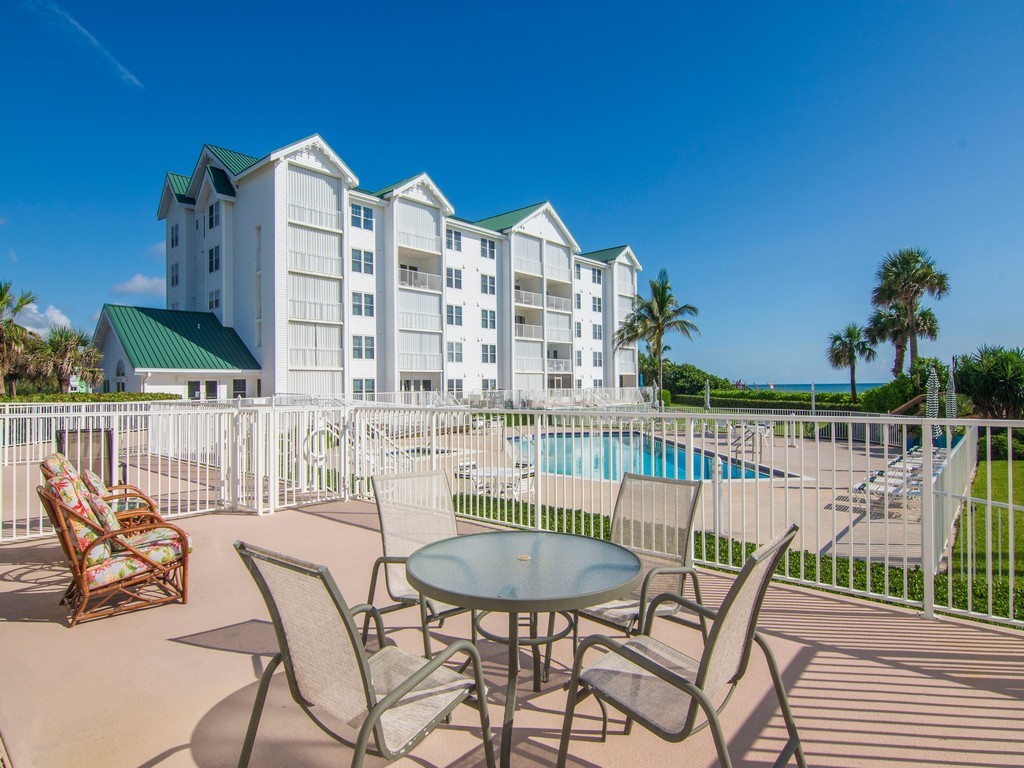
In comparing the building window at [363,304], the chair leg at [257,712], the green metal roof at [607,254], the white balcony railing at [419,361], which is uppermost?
the green metal roof at [607,254]

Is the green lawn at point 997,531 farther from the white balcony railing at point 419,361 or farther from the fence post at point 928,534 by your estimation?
the white balcony railing at point 419,361

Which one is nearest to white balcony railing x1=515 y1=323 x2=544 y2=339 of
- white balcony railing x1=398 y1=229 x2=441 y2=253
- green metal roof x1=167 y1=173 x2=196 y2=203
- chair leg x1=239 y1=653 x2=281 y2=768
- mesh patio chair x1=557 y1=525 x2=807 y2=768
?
white balcony railing x1=398 y1=229 x2=441 y2=253

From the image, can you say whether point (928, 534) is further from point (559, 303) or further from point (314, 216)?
point (559, 303)

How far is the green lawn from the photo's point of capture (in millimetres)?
4617

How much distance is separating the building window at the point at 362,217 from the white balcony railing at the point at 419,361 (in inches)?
281

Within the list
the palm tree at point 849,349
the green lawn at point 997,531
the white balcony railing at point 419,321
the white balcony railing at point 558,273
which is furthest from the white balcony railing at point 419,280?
the palm tree at point 849,349

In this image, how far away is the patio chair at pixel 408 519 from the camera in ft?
11.2

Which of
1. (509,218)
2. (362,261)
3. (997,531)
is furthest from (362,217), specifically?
(997,531)

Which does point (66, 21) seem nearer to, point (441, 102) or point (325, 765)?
point (441, 102)

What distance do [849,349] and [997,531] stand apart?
41111mm

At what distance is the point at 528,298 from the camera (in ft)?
124

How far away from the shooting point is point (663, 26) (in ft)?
49.1

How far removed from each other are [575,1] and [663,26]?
2962mm

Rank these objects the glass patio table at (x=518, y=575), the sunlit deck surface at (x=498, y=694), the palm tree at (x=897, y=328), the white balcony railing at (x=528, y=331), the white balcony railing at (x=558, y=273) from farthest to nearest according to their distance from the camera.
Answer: the white balcony railing at (x=558, y=273), the white balcony railing at (x=528, y=331), the palm tree at (x=897, y=328), the sunlit deck surface at (x=498, y=694), the glass patio table at (x=518, y=575)
